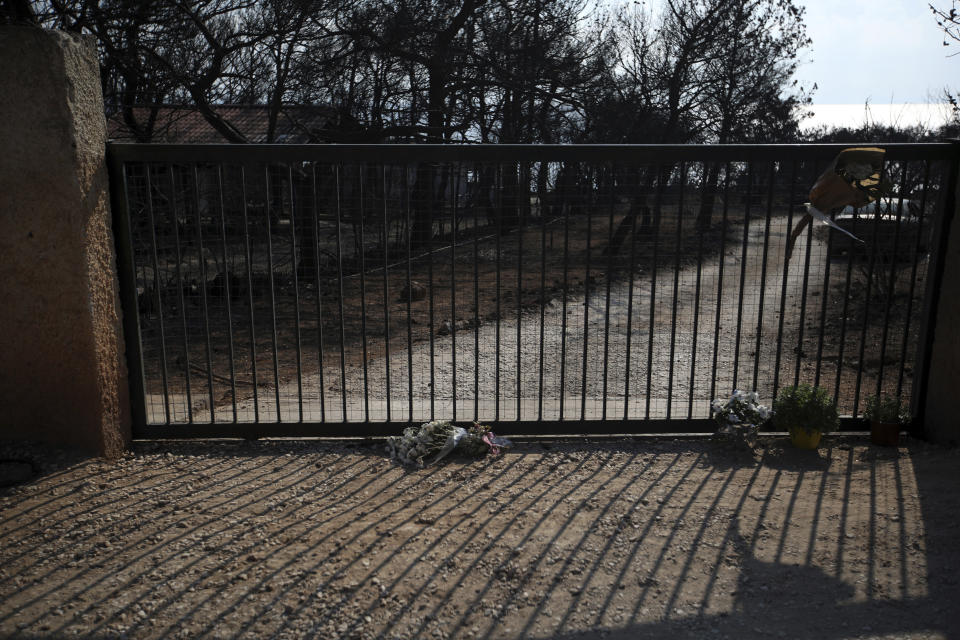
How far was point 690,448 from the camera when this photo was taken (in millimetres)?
4809

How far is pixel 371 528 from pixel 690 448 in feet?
7.57

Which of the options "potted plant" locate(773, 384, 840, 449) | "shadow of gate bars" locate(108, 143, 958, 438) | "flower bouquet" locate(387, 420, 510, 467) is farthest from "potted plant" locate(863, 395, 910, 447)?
"flower bouquet" locate(387, 420, 510, 467)

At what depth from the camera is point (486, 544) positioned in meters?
3.47

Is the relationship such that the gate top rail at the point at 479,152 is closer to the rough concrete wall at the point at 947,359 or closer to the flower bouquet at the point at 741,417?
the rough concrete wall at the point at 947,359

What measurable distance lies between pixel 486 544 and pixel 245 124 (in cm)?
1062

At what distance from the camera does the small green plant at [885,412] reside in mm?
4738

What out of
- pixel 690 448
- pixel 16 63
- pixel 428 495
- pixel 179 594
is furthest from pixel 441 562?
pixel 16 63

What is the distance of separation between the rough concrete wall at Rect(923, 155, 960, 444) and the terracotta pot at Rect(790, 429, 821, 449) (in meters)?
0.84

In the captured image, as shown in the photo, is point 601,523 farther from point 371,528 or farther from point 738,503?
point 371,528

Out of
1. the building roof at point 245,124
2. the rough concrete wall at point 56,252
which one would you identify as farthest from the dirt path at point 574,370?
the building roof at point 245,124

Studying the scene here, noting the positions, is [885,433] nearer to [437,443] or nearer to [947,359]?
[947,359]

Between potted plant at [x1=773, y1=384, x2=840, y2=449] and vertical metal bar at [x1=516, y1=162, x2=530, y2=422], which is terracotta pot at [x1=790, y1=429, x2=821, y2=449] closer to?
potted plant at [x1=773, y1=384, x2=840, y2=449]

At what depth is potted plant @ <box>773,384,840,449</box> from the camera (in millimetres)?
4570

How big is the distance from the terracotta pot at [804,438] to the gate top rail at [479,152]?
1.79m
